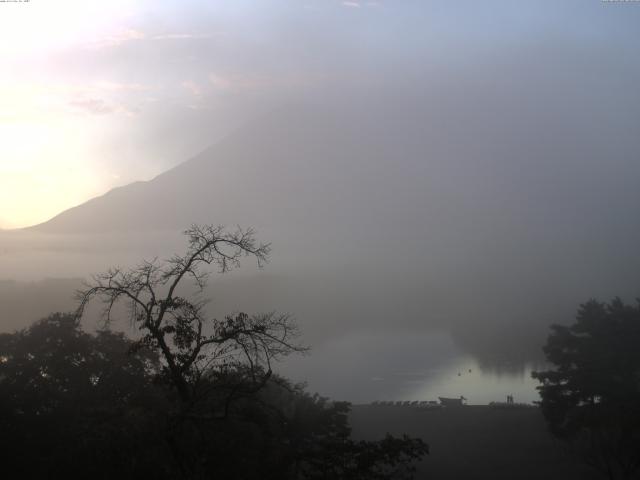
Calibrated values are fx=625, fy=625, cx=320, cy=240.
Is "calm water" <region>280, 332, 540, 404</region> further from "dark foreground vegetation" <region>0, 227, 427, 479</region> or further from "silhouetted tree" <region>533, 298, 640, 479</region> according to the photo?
"dark foreground vegetation" <region>0, 227, 427, 479</region>

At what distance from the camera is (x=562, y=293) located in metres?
179

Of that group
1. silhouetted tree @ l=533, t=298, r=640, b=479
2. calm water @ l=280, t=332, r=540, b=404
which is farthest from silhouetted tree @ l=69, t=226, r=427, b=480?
calm water @ l=280, t=332, r=540, b=404

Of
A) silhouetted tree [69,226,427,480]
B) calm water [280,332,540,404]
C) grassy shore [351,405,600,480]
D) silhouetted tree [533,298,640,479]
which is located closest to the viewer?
silhouetted tree [69,226,427,480]

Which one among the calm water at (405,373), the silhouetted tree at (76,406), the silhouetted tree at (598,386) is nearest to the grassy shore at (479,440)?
the silhouetted tree at (598,386)

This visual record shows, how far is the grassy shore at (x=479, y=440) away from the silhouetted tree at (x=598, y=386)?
154 centimetres

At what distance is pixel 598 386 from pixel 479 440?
764 centimetres

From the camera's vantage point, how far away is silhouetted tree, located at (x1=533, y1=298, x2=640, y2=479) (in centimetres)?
2366

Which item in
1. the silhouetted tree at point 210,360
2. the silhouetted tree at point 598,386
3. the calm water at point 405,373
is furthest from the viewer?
the calm water at point 405,373

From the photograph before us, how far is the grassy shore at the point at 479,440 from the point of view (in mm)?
26188

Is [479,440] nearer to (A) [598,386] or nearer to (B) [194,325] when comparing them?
(A) [598,386]

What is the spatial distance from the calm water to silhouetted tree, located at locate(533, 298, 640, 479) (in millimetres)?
28538

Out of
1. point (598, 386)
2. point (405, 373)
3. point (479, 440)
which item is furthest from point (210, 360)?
point (405, 373)

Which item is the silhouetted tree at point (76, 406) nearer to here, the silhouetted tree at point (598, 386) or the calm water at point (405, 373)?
the silhouetted tree at point (598, 386)

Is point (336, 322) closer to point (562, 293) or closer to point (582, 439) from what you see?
point (562, 293)
